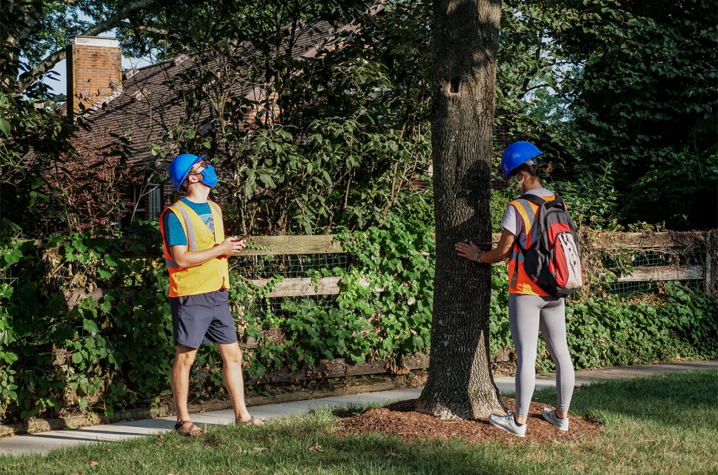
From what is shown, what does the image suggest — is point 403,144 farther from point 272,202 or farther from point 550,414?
point 550,414

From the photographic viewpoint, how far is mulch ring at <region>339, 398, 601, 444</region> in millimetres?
4684

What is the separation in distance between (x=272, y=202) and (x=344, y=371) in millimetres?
2016

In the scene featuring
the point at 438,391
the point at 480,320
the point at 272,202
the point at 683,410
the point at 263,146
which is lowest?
the point at 683,410

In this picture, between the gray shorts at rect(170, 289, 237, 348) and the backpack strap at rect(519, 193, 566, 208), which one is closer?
the backpack strap at rect(519, 193, 566, 208)

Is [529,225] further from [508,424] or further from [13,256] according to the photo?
[13,256]

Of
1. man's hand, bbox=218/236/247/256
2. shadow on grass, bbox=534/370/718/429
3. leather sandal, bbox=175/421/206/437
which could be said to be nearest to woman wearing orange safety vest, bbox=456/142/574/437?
shadow on grass, bbox=534/370/718/429

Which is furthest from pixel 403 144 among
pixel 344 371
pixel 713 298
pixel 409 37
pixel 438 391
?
pixel 713 298

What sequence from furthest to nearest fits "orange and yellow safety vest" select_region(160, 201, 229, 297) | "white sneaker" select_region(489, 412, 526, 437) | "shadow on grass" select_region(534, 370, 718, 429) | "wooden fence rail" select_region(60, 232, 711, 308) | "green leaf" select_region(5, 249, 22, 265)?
1. "wooden fence rail" select_region(60, 232, 711, 308)
2. "shadow on grass" select_region(534, 370, 718, 429)
3. "green leaf" select_region(5, 249, 22, 265)
4. "orange and yellow safety vest" select_region(160, 201, 229, 297)
5. "white sneaker" select_region(489, 412, 526, 437)

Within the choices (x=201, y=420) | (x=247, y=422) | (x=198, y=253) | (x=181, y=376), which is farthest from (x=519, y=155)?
(x=201, y=420)

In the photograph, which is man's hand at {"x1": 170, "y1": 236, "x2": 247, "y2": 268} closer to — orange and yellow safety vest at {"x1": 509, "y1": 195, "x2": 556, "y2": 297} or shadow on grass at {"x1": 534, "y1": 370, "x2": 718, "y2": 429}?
orange and yellow safety vest at {"x1": 509, "y1": 195, "x2": 556, "y2": 297}

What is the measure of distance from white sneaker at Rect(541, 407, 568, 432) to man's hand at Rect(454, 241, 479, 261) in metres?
1.34

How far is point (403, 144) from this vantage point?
285 inches

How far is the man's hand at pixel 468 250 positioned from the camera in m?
4.91

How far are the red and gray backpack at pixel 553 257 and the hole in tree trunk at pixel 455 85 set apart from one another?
1.09 metres
